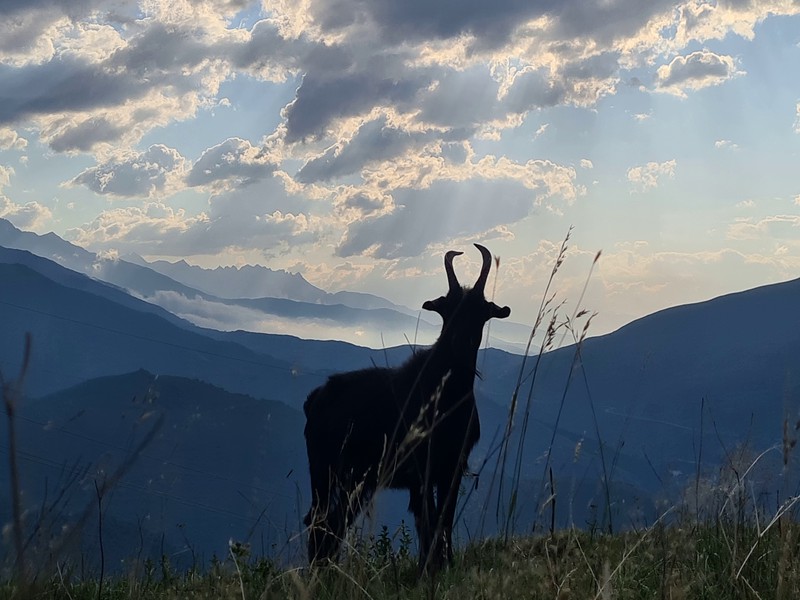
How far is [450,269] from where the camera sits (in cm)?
1205

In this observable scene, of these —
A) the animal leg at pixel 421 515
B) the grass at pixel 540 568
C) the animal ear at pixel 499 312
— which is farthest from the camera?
the animal ear at pixel 499 312

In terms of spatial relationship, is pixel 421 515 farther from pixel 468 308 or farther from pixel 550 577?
pixel 468 308

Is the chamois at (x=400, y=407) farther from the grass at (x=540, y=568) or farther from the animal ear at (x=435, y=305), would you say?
the grass at (x=540, y=568)

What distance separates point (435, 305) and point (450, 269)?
3.18ft

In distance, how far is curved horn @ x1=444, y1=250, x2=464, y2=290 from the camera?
1171 centimetres

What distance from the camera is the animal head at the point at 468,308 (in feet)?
35.3

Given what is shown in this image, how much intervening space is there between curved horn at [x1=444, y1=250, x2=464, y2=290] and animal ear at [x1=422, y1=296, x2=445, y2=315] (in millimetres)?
330

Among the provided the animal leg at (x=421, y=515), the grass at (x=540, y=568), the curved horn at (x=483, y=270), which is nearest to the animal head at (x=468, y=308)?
the curved horn at (x=483, y=270)

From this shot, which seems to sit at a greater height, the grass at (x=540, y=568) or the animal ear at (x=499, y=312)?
the animal ear at (x=499, y=312)

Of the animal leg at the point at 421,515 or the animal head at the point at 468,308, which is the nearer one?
the animal leg at the point at 421,515

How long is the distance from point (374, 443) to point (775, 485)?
5687mm

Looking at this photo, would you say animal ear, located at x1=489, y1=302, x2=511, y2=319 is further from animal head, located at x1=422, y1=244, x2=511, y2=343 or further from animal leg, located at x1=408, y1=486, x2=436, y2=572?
animal leg, located at x1=408, y1=486, x2=436, y2=572

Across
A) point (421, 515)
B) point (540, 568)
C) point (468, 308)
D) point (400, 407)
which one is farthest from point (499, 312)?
point (540, 568)

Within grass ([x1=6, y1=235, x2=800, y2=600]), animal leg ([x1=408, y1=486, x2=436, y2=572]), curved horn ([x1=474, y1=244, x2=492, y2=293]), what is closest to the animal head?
curved horn ([x1=474, y1=244, x2=492, y2=293])
